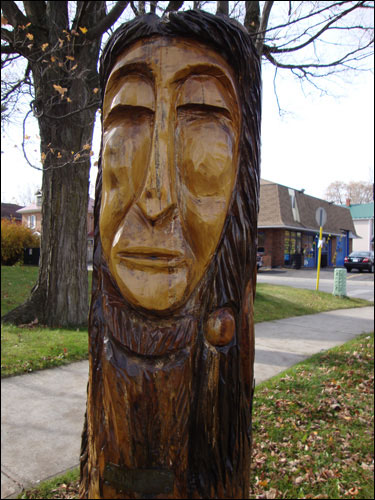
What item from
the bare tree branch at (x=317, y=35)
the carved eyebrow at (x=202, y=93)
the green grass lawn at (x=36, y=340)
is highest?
the bare tree branch at (x=317, y=35)

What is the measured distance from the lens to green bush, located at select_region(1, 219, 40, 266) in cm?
1324

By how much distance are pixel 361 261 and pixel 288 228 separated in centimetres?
528

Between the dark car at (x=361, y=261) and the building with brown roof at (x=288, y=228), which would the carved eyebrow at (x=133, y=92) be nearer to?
the building with brown roof at (x=288, y=228)

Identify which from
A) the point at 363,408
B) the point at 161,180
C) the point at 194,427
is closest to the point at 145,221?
the point at 161,180

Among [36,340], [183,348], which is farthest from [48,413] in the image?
[183,348]

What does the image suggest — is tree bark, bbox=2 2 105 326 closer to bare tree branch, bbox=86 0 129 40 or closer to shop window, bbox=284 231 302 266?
bare tree branch, bbox=86 0 129 40

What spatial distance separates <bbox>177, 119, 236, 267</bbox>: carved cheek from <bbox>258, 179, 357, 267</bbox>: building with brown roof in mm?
21741

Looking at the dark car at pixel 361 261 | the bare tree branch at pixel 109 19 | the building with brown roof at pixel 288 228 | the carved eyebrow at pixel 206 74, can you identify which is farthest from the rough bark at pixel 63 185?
the dark car at pixel 361 261

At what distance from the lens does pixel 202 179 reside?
1123mm

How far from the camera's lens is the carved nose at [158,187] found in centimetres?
107

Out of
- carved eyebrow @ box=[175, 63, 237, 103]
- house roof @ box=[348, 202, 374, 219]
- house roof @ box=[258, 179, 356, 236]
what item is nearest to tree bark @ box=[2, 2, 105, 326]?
carved eyebrow @ box=[175, 63, 237, 103]

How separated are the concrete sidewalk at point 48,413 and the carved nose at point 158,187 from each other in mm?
2283

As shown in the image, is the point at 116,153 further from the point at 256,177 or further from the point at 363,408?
the point at 363,408

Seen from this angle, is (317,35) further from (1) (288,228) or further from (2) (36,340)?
(1) (288,228)
